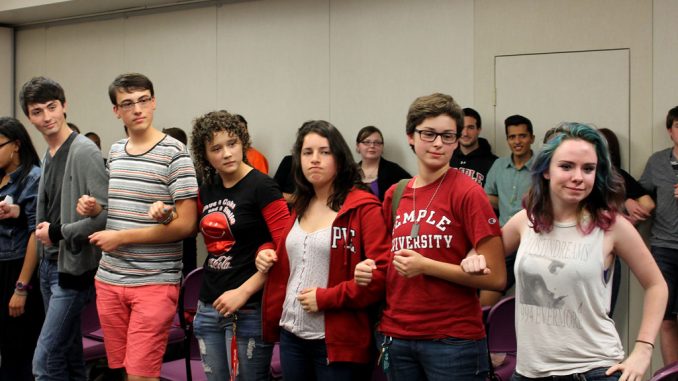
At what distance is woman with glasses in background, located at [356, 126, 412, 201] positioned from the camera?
5.44m

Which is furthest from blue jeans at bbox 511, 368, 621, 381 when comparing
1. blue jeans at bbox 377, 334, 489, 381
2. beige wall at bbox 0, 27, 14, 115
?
beige wall at bbox 0, 27, 14, 115

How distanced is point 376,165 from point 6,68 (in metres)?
4.84

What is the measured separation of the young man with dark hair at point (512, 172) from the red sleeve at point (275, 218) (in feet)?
8.12

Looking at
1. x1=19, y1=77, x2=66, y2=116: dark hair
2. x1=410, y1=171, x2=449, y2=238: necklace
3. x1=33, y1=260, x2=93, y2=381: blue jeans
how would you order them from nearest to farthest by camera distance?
1. x1=410, y1=171, x2=449, y2=238: necklace
2. x1=33, y1=260, x2=93, y2=381: blue jeans
3. x1=19, y1=77, x2=66, y2=116: dark hair

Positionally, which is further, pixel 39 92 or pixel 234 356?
pixel 39 92

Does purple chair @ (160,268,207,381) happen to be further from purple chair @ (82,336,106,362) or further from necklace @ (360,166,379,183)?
necklace @ (360,166,379,183)

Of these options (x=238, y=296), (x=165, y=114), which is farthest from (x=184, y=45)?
(x=238, y=296)

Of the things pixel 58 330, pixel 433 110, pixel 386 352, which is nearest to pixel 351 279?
pixel 386 352

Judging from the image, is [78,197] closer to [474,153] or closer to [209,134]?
[209,134]

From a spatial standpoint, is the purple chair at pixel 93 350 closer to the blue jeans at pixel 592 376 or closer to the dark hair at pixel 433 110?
the dark hair at pixel 433 110

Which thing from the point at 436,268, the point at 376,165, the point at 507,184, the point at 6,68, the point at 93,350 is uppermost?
the point at 6,68

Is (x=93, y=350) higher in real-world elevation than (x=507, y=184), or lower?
Answer: lower

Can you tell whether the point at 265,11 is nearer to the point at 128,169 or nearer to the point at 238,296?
the point at 128,169

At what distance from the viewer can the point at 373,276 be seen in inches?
91.3
